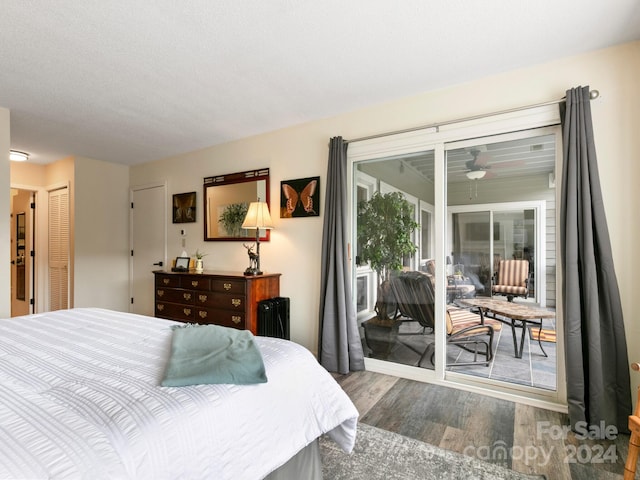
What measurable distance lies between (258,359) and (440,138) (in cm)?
233

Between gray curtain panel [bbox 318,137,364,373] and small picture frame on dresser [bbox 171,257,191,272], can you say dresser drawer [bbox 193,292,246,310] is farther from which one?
gray curtain panel [bbox 318,137,364,373]

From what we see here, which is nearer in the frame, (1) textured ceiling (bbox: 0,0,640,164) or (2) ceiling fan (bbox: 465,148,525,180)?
(1) textured ceiling (bbox: 0,0,640,164)

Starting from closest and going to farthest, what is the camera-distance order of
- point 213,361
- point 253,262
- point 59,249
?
point 213,361 < point 253,262 < point 59,249

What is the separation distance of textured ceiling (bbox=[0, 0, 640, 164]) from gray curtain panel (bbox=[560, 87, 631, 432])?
1.74 ft

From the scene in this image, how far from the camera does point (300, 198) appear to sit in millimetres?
3479

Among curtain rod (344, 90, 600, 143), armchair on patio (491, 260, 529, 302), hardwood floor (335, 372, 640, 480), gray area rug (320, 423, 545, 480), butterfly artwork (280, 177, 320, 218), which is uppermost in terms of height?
curtain rod (344, 90, 600, 143)

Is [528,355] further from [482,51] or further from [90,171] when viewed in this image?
[90,171]

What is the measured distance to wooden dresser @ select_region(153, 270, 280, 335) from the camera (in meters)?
3.26

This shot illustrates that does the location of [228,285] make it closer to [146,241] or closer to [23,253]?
[146,241]

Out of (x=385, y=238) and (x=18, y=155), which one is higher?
(x=18, y=155)

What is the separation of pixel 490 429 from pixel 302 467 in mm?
1372

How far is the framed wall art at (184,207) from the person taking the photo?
14.4 ft

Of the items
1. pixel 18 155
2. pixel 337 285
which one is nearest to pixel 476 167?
pixel 337 285

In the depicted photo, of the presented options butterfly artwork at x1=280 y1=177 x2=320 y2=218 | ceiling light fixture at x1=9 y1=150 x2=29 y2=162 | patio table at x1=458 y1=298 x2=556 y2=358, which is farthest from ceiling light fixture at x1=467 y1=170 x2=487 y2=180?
ceiling light fixture at x1=9 y1=150 x2=29 y2=162
